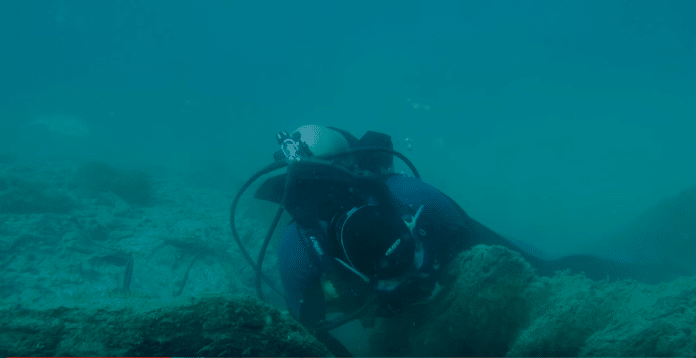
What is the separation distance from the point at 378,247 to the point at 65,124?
74162mm

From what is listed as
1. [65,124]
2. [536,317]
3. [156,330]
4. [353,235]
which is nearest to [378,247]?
[353,235]

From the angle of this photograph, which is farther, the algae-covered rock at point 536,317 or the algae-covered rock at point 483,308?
the algae-covered rock at point 483,308

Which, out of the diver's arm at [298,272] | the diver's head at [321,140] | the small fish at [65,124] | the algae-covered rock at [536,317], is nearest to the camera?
the algae-covered rock at [536,317]

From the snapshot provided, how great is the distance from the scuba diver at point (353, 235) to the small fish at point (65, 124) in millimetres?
60485

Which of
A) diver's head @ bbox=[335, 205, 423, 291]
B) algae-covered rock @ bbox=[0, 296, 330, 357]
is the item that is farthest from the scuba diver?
algae-covered rock @ bbox=[0, 296, 330, 357]

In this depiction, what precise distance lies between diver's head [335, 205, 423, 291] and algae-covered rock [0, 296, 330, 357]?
0.88 m

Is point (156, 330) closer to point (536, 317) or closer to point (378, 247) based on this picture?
point (378, 247)

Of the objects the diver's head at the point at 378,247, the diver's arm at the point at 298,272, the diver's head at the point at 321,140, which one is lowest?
the diver's arm at the point at 298,272

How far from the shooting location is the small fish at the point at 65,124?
165 feet

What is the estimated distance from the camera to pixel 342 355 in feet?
7.55

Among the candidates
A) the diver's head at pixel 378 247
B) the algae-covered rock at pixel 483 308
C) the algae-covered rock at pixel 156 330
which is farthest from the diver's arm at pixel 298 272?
the algae-covered rock at pixel 156 330

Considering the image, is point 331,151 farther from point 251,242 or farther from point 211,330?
point 251,242

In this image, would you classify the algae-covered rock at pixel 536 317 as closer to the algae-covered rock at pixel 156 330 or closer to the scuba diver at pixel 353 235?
the scuba diver at pixel 353 235

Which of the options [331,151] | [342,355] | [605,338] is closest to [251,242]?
[331,151]
